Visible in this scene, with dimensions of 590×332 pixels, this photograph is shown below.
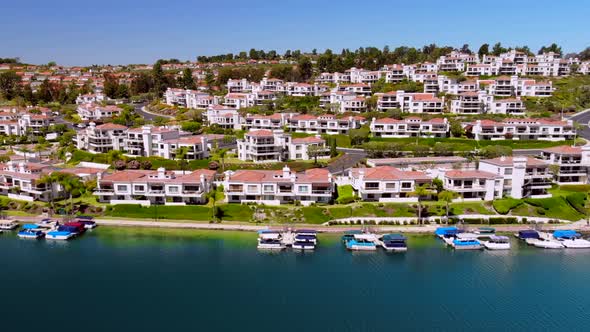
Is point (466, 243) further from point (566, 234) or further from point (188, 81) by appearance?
point (188, 81)

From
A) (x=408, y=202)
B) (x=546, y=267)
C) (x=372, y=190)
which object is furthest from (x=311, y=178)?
(x=546, y=267)

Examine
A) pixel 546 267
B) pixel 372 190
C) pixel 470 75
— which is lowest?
pixel 546 267

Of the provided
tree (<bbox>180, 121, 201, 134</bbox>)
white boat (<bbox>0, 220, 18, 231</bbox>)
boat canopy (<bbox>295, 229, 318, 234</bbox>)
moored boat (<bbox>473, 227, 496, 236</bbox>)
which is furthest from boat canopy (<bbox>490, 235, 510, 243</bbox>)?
tree (<bbox>180, 121, 201, 134</bbox>)

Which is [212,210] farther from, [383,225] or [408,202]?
[408,202]

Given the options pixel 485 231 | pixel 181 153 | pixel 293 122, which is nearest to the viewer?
pixel 485 231

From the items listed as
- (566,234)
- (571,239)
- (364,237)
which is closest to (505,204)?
(566,234)

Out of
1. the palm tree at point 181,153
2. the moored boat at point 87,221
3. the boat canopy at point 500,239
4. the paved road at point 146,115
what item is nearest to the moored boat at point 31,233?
the moored boat at point 87,221
